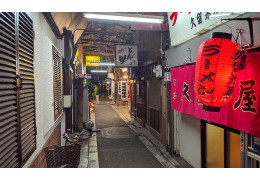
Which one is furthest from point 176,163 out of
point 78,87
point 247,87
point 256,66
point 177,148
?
point 78,87

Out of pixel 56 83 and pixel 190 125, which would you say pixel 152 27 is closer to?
pixel 190 125

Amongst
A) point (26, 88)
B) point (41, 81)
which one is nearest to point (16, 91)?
point (26, 88)

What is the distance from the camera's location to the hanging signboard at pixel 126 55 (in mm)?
13956

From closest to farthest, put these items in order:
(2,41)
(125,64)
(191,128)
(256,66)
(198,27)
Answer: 1. (2,41)
2. (256,66)
3. (198,27)
4. (191,128)
5. (125,64)

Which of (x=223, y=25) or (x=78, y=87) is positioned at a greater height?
(x=223, y=25)

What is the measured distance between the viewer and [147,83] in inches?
571

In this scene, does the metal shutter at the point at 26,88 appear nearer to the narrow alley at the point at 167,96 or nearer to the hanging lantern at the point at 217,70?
the narrow alley at the point at 167,96

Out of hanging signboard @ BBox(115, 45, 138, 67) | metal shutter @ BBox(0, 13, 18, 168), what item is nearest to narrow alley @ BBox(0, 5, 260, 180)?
metal shutter @ BBox(0, 13, 18, 168)

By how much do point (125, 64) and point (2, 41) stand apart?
11827 millimetres

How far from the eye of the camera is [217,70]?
12.0 feet

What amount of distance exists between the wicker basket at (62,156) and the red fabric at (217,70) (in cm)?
355

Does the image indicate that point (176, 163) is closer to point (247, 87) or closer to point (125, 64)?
point (247, 87)

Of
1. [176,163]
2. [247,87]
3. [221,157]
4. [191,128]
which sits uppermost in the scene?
[247,87]

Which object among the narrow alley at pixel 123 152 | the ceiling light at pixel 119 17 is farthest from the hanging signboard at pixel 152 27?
the narrow alley at pixel 123 152
